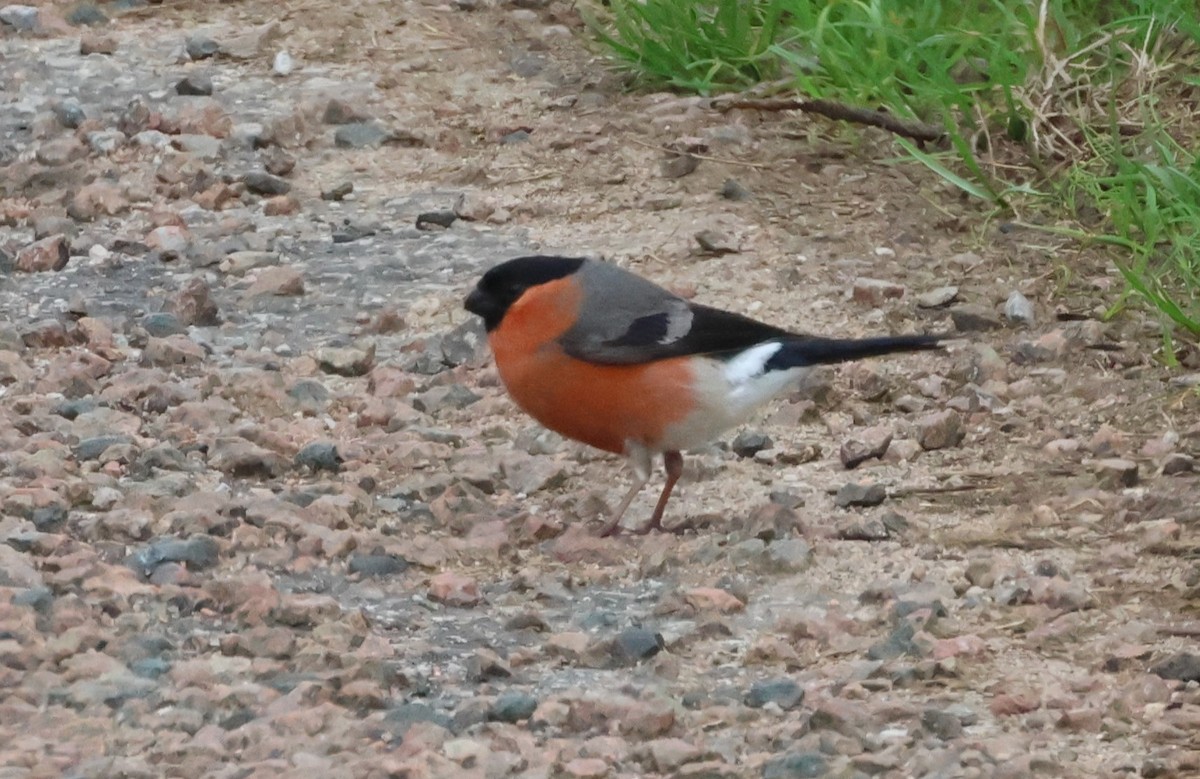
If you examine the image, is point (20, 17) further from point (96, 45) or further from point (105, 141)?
point (105, 141)

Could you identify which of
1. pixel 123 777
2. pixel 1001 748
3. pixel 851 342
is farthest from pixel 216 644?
pixel 851 342

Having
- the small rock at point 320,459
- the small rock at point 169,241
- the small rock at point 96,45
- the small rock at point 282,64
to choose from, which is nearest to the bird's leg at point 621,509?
the small rock at point 320,459

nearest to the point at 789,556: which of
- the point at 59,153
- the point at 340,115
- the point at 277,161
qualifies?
the point at 277,161

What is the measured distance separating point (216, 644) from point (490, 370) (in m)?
1.99

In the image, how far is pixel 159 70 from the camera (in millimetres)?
7871

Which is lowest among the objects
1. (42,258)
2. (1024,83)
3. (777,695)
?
(42,258)

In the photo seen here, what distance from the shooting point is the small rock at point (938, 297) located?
19.4ft

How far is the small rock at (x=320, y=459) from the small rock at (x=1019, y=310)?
6.85ft

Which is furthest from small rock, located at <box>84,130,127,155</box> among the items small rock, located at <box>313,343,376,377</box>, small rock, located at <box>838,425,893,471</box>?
small rock, located at <box>838,425,893,471</box>

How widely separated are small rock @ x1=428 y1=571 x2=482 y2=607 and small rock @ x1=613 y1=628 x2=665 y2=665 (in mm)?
438

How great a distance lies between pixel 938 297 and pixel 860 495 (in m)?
1.28

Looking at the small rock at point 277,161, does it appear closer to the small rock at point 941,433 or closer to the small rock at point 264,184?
the small rock at point 264,184

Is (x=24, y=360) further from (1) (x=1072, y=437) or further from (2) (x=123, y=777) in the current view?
(1) (x=1072, y=437)

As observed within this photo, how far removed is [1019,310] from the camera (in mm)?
5859
